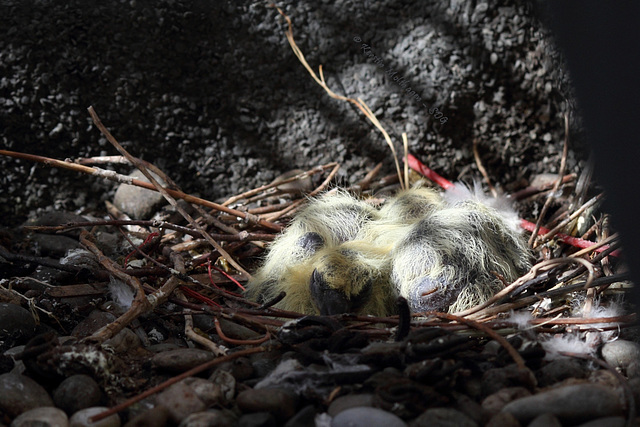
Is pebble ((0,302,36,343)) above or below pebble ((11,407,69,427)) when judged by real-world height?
above

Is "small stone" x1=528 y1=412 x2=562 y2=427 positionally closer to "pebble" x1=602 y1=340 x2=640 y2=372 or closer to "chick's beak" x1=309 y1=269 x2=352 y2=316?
"pebble" x1=602 y1=340 x2=640 y2=372

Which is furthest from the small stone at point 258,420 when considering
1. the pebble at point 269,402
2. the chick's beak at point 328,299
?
the chick's beak at point 328,299

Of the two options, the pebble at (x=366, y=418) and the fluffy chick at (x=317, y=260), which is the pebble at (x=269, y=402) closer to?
the pebble at (x=366, y=418)

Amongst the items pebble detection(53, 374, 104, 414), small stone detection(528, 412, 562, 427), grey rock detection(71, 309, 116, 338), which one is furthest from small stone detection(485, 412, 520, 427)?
grey rock detection(71, 309, 116, 338)

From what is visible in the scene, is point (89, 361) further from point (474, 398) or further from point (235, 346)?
point (474, 398)

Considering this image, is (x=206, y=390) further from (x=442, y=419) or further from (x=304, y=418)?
(x=442, y=419)

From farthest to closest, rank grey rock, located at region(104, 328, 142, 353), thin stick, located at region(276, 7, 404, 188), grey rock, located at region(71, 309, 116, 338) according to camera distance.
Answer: thin stick, located at region(276, 7, 404, 188), grey rock, located at region(71, 309, 116, 338), grey rock, located at region(104, 328, 142, 353)

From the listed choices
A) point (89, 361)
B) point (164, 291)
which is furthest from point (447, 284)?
point (89, 361)
